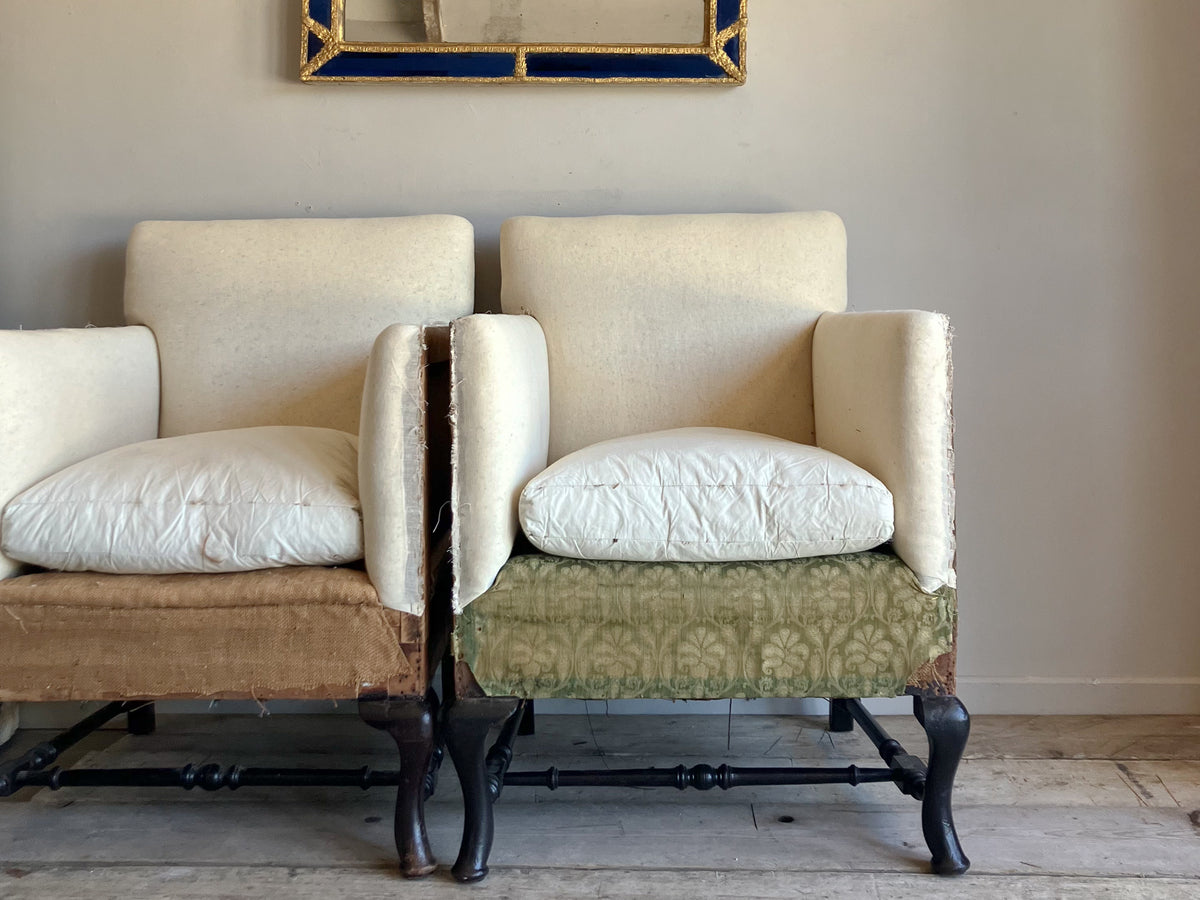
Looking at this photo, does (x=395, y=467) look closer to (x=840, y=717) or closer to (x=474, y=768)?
(x=474, y=768)

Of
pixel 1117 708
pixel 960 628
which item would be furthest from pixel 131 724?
pixel 1117 708

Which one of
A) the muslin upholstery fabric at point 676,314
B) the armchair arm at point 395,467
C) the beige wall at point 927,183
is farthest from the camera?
the beige wall at point 927,183

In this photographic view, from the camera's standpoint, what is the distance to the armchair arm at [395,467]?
1.16 meters

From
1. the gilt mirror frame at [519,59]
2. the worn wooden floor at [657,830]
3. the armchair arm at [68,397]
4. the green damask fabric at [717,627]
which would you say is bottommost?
the worn wooden floor at [657,830]

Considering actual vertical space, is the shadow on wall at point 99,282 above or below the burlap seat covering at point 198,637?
above

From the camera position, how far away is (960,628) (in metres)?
1.83

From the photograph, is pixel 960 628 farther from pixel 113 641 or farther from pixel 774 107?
pixel 113 641

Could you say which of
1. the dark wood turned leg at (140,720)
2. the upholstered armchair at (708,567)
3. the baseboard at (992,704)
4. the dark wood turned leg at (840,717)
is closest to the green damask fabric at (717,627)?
the upholstered armchair at (708,567)

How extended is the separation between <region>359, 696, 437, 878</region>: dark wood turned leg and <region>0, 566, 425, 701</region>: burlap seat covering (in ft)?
0.14

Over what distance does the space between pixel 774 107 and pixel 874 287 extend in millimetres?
414

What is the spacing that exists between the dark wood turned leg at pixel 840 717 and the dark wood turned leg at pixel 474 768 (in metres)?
0.76

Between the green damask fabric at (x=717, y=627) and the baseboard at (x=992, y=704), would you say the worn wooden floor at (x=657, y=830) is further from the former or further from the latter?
the green damask fabric at (x=717, y=627)

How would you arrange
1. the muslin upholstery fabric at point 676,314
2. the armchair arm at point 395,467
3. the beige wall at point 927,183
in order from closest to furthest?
the armchair arm at point 395,467, the muslin upholstery fabric at point 676,314, the beige wall at point 927,183

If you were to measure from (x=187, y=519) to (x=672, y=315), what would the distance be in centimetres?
89
